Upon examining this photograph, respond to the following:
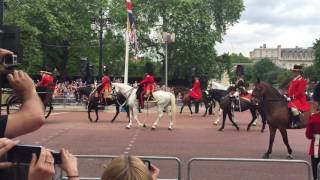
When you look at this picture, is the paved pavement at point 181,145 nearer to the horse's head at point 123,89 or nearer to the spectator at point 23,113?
the horse's head at point 123,89

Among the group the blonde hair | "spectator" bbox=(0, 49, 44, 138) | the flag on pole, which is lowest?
the blonde hair

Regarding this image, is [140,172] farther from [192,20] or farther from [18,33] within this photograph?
[192,20]

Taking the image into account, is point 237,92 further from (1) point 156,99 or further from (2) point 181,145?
(2) point 181,145

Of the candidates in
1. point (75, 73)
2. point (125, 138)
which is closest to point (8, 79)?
point (125, 138)

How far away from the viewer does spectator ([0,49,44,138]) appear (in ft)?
10.5

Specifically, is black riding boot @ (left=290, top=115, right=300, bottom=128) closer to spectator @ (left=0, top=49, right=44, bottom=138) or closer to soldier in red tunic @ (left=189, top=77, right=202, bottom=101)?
spectator @ (left=0, top=49, right=44, bottom=138)

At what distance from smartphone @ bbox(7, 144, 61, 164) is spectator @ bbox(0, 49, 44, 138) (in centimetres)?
29

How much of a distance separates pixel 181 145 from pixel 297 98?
356 cm

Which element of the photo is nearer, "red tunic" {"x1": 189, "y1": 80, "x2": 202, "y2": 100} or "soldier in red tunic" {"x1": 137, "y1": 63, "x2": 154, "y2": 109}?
"soldier in red tunic" {"x1": 137, "y1": 63, "x2": 154, "y2": 109}

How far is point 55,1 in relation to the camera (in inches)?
2069

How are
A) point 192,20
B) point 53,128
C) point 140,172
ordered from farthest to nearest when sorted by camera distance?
point 192,20, point 53,128, point 140,172

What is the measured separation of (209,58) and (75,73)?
17399mm

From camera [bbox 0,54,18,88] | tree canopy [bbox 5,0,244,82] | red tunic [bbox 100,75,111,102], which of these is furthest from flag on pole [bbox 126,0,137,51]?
camera [bbox 0,54,18,88]

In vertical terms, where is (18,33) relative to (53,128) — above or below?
above
